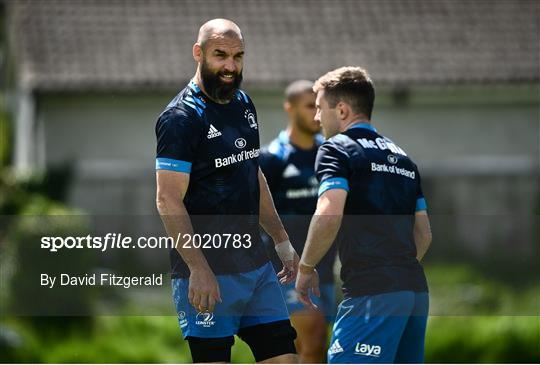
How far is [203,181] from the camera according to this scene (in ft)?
20.1

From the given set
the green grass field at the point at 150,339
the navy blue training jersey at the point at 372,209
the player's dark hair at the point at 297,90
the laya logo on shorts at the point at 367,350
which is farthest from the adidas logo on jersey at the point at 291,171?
the laya logo on shorts at the point at 367,350

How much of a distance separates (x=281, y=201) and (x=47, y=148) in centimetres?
950

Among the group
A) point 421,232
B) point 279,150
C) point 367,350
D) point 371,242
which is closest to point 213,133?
point 371,242

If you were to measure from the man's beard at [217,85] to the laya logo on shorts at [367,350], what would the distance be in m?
1.54

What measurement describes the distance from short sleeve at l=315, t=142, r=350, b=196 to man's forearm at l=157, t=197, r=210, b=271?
Result: 74 centimetres

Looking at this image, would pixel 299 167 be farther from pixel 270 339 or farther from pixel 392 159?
pixel 270 339

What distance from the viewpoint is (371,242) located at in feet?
20.5

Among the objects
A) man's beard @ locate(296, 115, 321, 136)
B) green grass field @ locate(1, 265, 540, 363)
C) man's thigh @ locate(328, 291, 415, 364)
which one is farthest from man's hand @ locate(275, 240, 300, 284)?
green grass field @ locate(1, 265, 540, 363)

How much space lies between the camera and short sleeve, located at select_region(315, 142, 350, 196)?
6.09 metres

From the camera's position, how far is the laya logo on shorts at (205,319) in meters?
6.10

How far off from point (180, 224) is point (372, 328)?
1.20 meters

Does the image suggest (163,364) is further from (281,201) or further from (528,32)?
(528,32)

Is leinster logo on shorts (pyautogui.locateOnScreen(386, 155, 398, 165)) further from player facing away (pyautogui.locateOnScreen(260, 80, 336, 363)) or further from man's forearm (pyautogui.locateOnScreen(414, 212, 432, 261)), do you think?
player facing away (pyautogui.locateOnScreen(260, 80, 336, 363))

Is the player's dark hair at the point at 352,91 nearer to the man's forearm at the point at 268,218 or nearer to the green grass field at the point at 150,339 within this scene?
the man's forearm at the point at 268,218
